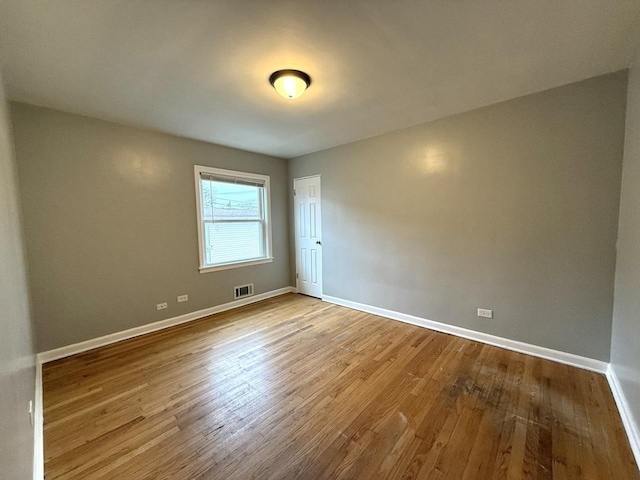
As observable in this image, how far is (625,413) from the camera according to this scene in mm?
1715

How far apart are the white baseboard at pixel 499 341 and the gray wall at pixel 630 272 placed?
204mm

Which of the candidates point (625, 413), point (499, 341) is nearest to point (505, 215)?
point (499, 341)

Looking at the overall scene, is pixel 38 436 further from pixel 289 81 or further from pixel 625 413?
pixel 625 413

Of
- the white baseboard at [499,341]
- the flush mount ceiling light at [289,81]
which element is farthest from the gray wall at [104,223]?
the white baseboard at [499,341]

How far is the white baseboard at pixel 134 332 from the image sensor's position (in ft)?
8.57

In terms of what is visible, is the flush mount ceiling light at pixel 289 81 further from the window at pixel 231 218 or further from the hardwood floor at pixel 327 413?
the hardwood floor at pixel 327 413

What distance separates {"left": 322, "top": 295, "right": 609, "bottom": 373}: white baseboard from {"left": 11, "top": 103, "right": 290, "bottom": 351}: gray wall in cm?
259

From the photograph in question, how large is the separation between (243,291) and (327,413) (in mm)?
2785

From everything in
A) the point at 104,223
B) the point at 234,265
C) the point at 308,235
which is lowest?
the point at 234,265

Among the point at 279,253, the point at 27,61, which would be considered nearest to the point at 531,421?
the point at 279,253

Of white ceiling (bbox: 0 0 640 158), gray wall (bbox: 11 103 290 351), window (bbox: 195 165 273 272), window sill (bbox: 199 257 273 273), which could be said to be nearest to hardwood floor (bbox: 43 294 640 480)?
gray wall (bbox: 11 103 290 351)

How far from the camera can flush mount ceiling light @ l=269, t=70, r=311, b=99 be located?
198 cm

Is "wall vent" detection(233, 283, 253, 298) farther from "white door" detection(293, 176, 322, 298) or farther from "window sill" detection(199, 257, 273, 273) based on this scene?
"white door" detection(293, 176, 322, 298)

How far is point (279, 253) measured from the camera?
189 inches
